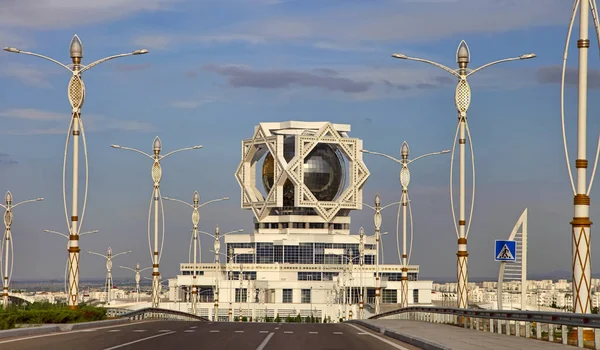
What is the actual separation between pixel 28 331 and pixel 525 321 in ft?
46.7

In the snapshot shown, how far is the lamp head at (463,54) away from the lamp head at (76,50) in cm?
1579

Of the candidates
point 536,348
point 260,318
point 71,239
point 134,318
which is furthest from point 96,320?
point 260,318

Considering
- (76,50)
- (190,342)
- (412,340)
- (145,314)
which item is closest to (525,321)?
(412,340)

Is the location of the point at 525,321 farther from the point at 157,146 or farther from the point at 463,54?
the point at 157,146

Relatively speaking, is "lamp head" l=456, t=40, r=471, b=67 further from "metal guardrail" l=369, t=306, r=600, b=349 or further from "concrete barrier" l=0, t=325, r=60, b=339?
"concrete barrier" l=0, t=325, r=60, b=339

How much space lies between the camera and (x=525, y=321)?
3275 centimetres

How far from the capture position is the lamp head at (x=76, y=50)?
153 ft

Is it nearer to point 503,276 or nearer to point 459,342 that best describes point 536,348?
point 459,342

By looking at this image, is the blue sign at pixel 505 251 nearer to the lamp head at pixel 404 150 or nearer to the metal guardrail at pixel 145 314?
the metal guardrail at pixel 145 314

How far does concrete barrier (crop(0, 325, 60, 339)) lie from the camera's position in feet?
104

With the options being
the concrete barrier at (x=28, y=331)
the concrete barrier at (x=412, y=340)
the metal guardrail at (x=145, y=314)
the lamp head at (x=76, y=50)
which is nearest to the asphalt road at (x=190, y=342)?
the concrete barrier at (x=412, y=340)

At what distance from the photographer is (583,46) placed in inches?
1286

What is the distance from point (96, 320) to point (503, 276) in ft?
58.1

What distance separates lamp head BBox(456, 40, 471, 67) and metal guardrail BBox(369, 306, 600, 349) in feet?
34.5
